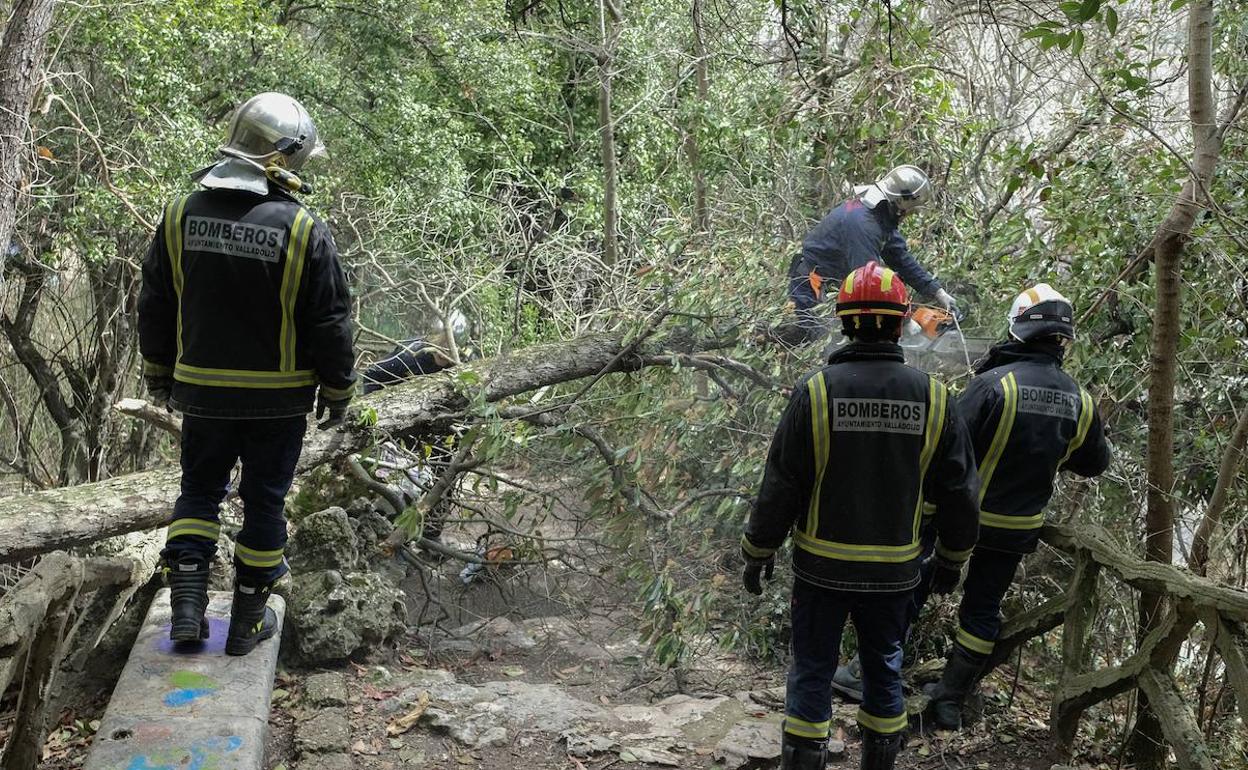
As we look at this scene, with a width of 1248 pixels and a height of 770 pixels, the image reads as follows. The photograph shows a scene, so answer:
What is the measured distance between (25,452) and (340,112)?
15.2 ft

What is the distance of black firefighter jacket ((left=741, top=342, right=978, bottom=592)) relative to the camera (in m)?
3.08

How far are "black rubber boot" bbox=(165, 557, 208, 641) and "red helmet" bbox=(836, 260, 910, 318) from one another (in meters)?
2.29

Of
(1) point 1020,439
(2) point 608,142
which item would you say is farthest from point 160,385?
(2) point 608,142

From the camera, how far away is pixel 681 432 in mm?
5266

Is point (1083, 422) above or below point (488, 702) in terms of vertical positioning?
above

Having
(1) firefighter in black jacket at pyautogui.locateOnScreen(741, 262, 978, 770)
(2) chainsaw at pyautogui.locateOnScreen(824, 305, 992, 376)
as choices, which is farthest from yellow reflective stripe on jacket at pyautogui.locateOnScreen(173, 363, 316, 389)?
(2) chainsaw at pyautogui.locateOnScreen(824, 305, 992, 376)

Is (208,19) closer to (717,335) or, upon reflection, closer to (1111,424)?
(717,335)

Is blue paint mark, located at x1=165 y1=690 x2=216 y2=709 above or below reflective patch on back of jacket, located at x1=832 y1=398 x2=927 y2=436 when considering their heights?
below

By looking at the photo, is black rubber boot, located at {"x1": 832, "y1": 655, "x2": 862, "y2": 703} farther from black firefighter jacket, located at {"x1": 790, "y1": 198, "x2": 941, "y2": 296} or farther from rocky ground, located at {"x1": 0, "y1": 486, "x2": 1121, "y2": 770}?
black firefighter jacket, located at {"x1": 790, "y1": 198, "x2": 941, "y2": 296}

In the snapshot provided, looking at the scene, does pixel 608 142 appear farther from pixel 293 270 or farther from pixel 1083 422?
pixel 293 270

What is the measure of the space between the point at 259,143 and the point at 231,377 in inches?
30.0

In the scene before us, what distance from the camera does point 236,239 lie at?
3213mm

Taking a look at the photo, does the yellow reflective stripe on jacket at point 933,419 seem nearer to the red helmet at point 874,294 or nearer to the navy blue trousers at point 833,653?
the red helmet at point 874,294

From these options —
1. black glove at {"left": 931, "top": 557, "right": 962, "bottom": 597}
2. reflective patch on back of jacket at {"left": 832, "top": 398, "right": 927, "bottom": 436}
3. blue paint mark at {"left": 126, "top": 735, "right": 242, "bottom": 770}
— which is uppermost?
reflective patch on back of jacket at {"left": 832, "top": 398, "right": 927, "bottom": 436}
